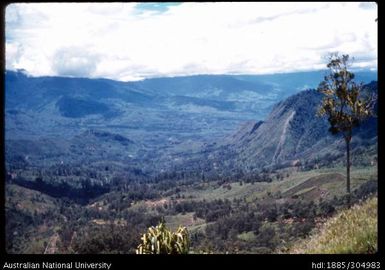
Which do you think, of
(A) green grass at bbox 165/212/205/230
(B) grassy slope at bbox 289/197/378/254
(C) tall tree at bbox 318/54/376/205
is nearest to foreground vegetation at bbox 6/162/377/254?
(A) green grass at bbox 165/212/205/230

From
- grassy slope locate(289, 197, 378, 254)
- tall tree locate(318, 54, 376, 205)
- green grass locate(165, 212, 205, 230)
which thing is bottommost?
green grass locate(165, 212, 205, 230)

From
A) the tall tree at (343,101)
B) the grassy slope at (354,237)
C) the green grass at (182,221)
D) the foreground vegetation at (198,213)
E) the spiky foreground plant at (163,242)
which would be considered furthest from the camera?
the green grass at (182,221)

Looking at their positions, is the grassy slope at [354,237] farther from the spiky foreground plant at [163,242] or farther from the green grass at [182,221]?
the green grass at [182,221]

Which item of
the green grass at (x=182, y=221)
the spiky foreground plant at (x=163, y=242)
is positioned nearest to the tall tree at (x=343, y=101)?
the spiky foreground plant at (x=163, y=242)

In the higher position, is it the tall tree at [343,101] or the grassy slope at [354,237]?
the tall tree at [343,101]

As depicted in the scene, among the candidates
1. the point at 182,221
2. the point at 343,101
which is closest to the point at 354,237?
the point at 343,101

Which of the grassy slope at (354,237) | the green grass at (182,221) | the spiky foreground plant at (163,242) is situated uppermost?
the grassy slope at (354,237)

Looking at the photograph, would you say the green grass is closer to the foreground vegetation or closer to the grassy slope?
the foreground vegetation

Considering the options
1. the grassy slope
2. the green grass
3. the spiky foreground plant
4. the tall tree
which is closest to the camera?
the grassy slope

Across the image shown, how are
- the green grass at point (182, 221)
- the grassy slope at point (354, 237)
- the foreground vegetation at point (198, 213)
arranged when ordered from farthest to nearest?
the green grass at point (182, 221) < the foreground vegetation at point (198, 213) < the grassy slope at point (354, 237)
